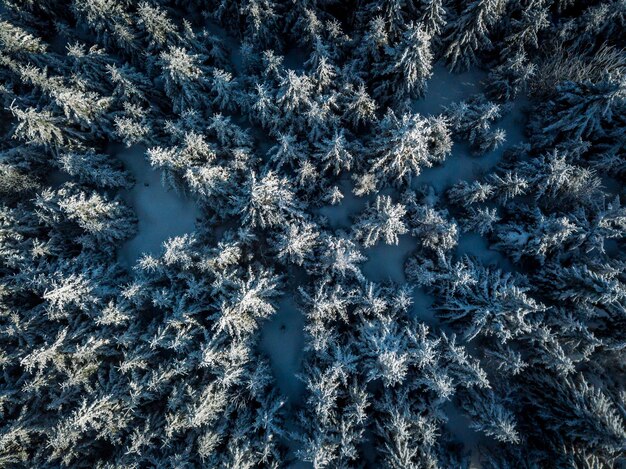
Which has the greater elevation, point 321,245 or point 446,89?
point 446,89

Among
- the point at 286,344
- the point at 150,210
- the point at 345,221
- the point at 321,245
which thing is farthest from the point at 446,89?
the point at 150,210

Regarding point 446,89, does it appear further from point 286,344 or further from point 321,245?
point 286,344

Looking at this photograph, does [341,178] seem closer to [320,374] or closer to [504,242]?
[504,242]

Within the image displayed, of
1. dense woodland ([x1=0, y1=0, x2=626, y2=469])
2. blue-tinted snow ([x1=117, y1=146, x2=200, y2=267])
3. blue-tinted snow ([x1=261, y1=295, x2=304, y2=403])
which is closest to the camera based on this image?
dense woodland ([x1=0, y1=0, x2=626, y2=469])

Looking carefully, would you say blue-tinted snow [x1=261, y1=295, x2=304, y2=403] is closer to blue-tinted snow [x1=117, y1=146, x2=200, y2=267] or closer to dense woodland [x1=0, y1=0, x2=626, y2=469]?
dense woodland [x1=0, y1=0, x2=626, y2=469]

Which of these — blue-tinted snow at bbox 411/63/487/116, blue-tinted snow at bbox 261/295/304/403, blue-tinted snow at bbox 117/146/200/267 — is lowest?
blue-tinted snow at bbox 261/295/304/403

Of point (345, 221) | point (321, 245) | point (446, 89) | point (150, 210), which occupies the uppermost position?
point (446, 89)

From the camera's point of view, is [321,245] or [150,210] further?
[150,210]

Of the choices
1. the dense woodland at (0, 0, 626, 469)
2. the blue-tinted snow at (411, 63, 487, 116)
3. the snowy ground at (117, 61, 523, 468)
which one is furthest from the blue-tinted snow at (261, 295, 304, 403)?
the blue-tinted snow at (411, 63, 487, 116)
